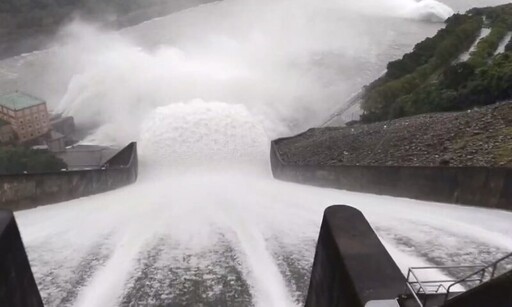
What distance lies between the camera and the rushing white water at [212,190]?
7965 mm

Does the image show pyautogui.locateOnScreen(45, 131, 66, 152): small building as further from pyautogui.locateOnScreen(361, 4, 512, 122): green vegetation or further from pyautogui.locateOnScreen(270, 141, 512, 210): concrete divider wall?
pyautogui.locateOnScreen(270, 141, 512, 210): concrete divider wall

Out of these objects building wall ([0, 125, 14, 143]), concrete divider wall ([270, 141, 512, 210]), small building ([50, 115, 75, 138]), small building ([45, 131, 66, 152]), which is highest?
small building ([50, 115, 75, 138])

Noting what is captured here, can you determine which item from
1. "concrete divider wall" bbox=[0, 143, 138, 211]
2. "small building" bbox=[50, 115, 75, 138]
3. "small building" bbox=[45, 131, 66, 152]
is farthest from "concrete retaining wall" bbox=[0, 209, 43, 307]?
"small building" bbox=[50, 115, 75, 138]

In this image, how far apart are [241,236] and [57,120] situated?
2492cm

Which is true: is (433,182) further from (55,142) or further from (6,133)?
(6,133)

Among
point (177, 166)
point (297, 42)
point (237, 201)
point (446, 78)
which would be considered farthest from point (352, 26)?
point (237, 201)

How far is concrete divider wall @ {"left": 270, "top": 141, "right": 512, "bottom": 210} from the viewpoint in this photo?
1009 cm

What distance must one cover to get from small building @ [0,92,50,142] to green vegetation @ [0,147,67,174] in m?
6.91

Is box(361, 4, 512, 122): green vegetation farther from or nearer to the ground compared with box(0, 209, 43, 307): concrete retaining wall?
farther from the ground

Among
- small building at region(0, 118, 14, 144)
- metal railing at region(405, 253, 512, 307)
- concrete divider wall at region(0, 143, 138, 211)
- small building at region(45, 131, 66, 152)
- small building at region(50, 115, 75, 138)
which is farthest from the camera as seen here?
small building at region(50, 115, 75, 138)

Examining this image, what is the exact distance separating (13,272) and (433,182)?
8914mm

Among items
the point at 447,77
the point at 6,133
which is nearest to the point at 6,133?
the point at 6,133

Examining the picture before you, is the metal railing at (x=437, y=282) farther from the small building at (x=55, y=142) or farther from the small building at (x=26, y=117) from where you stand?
the small building at (x=26, y=117)

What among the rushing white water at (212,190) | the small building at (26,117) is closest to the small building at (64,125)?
the small building at (26,117)
